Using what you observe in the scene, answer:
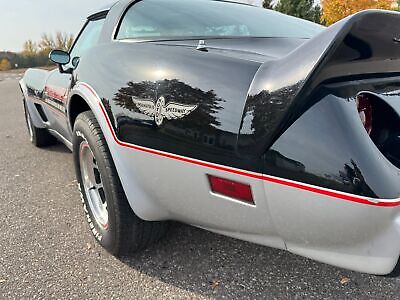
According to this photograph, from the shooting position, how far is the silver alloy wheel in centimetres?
216

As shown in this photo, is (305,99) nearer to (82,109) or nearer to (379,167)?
(379,167)

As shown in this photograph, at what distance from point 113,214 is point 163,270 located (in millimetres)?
411

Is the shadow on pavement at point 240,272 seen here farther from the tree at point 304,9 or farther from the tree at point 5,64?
the tree at point 5,64

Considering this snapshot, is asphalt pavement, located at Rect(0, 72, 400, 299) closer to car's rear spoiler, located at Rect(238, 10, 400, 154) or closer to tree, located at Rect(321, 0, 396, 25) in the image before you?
car's rear spoiler, located at Rect(238, 10, 400, 154)

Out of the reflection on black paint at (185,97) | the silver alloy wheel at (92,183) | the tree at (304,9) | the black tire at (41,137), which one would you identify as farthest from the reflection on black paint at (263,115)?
the tree at (304,9)

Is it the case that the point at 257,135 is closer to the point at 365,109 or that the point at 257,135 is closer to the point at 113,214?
the point at 365,109

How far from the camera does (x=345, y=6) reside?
14500mm

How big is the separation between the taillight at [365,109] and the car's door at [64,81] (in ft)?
6.56

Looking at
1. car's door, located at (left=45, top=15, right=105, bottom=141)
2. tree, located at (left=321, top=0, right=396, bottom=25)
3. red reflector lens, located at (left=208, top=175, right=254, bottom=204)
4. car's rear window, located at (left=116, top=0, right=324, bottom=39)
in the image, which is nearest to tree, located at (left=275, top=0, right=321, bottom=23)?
tree, located at (left=321, top=0, right=396, bottom=25)

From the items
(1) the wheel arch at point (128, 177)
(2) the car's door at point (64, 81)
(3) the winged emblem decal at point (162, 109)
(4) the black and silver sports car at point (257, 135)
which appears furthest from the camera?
(2) the car's door at point (64, 81)

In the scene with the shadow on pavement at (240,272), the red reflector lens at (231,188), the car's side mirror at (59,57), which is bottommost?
the shadow on pavement at (240,272)

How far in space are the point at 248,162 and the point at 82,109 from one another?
4.52 feet

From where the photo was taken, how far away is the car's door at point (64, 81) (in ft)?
8.93

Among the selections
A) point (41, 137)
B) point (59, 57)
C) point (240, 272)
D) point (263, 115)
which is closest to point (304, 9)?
point (41, 137)
